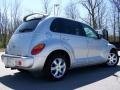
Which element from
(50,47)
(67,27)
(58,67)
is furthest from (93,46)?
(50,47)

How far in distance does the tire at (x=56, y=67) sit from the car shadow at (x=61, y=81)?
0.16m

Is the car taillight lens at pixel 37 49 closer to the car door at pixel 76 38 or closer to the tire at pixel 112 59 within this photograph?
the car door at pixel 76 38

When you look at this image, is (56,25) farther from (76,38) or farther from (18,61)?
(18,61)

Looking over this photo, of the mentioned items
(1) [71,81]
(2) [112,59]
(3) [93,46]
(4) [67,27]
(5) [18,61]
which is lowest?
→ (1) [71,81]

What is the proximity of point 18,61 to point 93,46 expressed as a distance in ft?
9.49

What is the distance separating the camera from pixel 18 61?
24.0 feet

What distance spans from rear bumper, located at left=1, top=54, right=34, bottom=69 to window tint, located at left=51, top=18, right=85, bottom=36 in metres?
1.23

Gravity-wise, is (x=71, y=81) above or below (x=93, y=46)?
below

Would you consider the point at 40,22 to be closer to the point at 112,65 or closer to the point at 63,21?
the point at 63,21

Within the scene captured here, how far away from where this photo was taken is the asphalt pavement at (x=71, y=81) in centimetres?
684

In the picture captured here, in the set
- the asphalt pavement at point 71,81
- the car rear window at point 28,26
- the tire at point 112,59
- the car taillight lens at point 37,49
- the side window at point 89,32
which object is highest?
the car rear window at point 28,26

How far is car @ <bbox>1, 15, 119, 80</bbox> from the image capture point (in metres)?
7.21

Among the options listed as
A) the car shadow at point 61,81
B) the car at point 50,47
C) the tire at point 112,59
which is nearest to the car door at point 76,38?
the car at point 50,47

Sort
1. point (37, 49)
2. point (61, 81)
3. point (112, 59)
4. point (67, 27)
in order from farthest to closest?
point (112, 59) < point (67, 27) < point (61, 81) < point (37, 49)
